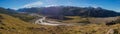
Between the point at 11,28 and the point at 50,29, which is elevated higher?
the point at 11,28

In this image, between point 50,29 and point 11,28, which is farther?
point 50,29

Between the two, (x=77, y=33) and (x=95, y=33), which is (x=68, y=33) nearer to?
(x=77, y=33)

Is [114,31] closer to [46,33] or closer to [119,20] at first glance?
[46,33]

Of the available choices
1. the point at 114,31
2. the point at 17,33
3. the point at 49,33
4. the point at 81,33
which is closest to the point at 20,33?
the point at 17,33

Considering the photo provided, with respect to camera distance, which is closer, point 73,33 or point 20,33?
point 20,33

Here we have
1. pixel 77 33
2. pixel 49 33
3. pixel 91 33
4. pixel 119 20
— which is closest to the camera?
pixel 91 33

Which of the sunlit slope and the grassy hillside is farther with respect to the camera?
the sunlit slope

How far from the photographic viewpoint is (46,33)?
47188 millimetres

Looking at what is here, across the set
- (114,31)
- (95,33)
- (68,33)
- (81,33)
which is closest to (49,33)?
(68,33)

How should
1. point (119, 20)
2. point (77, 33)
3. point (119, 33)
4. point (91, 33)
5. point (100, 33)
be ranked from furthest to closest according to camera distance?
1. point (119, 20)
2. point (77, 33)
3. point (91, 33)
4. point (100, 33)
5. point (119, 33)

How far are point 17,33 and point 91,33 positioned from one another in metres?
14.6

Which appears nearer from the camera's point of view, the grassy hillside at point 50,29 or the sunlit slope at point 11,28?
the grassy hillside at point 50,29

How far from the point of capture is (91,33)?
40969 mm

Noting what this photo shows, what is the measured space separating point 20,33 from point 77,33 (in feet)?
40.8
